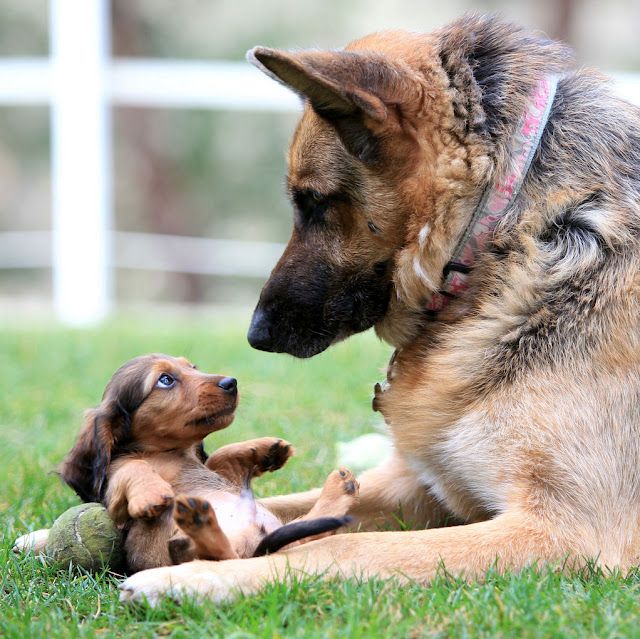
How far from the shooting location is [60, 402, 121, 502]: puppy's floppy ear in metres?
3.30

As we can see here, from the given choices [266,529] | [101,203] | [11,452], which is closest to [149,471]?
[266,529]

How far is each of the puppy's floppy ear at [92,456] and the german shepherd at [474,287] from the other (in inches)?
24.0

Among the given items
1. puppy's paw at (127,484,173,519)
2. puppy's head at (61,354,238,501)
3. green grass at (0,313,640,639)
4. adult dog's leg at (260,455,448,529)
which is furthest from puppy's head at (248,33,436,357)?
puppy's paw at (127,484,173,519)

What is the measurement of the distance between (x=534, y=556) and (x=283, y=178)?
5.40ft

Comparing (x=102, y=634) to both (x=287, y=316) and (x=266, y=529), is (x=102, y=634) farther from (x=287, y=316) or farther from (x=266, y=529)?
(x=287, y=316)

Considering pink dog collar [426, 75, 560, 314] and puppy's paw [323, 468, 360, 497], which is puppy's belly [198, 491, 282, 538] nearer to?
puppy's paw [323, 468, 360, 497]

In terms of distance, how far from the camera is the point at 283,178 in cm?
373

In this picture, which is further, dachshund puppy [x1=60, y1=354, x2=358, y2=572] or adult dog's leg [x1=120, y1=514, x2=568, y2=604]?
dachshund puppy [x1=60, y1=354, x2=358, y2=572]

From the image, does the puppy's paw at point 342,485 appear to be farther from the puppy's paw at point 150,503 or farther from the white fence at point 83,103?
the white fence at point 83,103

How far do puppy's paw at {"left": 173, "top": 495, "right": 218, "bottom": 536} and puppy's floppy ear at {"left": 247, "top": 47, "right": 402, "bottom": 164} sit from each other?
1278mm

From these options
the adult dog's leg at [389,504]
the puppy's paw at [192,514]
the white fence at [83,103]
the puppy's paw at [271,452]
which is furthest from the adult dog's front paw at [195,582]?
the white fence at [83,103]

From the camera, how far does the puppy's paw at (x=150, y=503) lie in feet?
9.73

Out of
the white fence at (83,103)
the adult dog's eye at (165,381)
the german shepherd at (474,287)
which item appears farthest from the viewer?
the white fence at (83,103)

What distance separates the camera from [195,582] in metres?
2.76
